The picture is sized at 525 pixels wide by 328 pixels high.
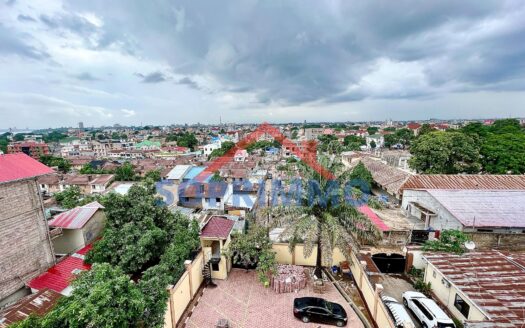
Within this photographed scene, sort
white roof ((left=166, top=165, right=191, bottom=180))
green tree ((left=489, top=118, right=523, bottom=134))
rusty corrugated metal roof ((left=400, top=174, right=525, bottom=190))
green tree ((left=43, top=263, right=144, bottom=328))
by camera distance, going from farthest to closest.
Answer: green tree ((left=489, top=118, right=523, bottom=134)), white roof ((left=166, top=165, right=191, bottom=180)), rusty corrugated metal roof ((left=400, top=174, right=525, bottom=190)), green tree ((left=43, top=263, right=144, bottom=328))

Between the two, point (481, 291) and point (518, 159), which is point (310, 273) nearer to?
point (481, 291)

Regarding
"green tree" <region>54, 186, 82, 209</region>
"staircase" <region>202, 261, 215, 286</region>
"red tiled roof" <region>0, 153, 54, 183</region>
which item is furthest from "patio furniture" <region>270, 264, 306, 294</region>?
"green tree" <region>54, 186, 82, 209</region>

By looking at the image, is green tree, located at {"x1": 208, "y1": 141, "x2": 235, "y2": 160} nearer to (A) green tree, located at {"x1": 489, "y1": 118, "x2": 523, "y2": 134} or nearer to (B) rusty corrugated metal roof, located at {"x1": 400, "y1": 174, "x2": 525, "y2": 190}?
(B) rusty corrugated metal roof, located at {"x1": 400, "y1": 174, "x2": 525, "y2": 190}

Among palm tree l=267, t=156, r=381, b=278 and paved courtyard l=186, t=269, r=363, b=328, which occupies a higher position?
palm tree l=267, t=156, r=381, b=278

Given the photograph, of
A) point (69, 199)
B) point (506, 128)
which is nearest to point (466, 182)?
point (69, 199)

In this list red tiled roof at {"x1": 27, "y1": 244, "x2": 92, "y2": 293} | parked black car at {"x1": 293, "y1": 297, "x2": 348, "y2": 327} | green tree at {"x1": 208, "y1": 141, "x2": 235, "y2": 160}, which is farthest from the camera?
green tree at {"x1": 208, "y1": 141, "x2": 235, "y2": 160}

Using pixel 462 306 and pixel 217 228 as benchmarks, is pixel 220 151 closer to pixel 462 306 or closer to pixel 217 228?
pixel 217 228
